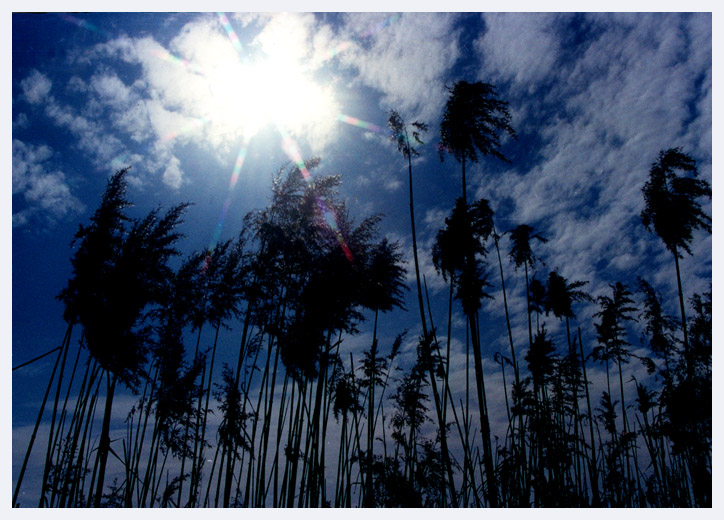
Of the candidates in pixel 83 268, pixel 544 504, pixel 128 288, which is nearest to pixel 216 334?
pixel 128 288

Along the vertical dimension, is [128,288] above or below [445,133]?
below

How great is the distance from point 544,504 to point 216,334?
27.2ft

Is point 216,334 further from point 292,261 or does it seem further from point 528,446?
point 528,446

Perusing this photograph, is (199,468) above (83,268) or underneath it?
underneath

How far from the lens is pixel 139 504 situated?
22.8 ft

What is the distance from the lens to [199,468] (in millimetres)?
8648

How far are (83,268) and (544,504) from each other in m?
10.1

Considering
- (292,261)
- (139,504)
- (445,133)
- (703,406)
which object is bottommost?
(139,504)

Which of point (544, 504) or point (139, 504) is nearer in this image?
point (139, 504)

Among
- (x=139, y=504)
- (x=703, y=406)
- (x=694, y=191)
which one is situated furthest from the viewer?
(x=703, y=406)

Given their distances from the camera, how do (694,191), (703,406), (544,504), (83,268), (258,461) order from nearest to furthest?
(83,268)
(258,461)
(544,504)
(694,191)
(703,406)

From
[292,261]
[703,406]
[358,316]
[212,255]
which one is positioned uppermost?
[212,255]

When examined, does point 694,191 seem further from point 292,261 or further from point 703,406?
point 292,261

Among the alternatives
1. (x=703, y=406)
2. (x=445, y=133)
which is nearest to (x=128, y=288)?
(x=445, y=133)
